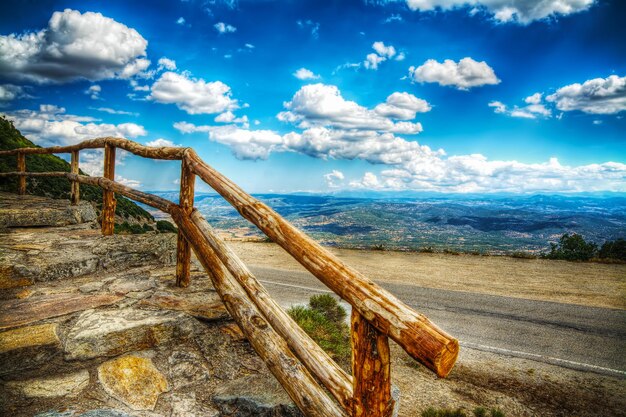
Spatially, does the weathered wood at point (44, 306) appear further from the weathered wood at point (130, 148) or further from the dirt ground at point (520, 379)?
the dirt ground at point (520, 379)

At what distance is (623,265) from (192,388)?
15.5m

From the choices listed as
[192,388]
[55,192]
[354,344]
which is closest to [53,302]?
[192,388]

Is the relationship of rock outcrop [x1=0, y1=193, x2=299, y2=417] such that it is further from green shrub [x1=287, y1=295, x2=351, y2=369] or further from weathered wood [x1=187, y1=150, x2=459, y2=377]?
green shrub [x1=287, y1=295, x2=351, y2=369]

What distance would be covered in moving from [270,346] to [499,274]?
11417mm

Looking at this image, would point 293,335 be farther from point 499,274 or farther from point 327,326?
point 499,274

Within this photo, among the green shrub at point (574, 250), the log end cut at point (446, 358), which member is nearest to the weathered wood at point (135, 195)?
the log end cut at point (446, 358)

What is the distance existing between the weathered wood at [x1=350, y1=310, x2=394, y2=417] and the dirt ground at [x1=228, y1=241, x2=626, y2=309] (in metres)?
8.55

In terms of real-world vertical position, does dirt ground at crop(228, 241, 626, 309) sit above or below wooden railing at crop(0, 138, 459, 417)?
below

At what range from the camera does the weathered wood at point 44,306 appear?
122 inches

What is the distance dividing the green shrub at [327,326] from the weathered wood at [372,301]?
3.68 metres

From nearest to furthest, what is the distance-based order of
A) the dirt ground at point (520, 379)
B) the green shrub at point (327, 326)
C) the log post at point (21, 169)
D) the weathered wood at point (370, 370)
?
the weathered wood at point (370, 370) → the dirt ground at point (520, 379) → the green shrub at point (327, 326) → the log post at point (21, 169)

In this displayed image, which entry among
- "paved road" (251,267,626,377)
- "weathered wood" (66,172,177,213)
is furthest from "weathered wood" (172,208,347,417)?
"paved road" (251,267,626,377)

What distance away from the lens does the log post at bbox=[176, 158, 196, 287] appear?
3.90m

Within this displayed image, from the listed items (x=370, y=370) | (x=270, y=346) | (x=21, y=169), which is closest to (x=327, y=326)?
(x=270, y=346)
